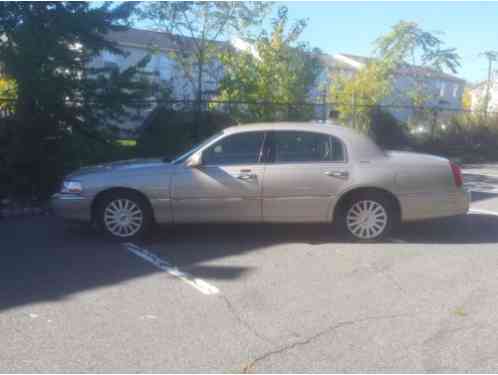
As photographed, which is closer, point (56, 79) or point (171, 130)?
point (56, 79)

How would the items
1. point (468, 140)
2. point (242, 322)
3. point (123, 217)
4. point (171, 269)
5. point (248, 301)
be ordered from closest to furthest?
point (242, 322), point (248, 301), point (171, 269), point (123, 217), point (468, 140)

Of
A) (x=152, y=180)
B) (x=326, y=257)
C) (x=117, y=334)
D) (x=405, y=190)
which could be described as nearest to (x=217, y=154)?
(x=152, y=180)

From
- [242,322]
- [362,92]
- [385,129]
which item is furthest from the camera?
[362,92]

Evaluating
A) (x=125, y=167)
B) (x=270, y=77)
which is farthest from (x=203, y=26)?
(x=125, y=167)

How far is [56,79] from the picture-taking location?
34.4ft

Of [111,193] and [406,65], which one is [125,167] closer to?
[111,193]

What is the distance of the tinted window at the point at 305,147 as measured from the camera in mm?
6738

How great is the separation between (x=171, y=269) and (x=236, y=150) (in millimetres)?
1868

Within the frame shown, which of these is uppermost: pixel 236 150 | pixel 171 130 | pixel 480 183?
pixel 171 130

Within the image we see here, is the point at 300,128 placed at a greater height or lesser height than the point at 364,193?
greater

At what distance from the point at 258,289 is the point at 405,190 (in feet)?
8.63

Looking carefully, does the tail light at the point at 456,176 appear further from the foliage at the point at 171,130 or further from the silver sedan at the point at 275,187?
the foliage at the point at 171,130

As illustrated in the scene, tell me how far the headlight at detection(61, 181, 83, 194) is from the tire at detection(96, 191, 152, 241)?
0.32 m

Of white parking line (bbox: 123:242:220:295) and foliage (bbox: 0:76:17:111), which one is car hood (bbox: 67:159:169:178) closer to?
white parking line (bbox: 123:242:220:295)
